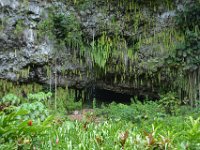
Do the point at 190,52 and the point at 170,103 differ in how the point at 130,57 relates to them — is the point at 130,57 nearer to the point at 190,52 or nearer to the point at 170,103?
the point at 190,52

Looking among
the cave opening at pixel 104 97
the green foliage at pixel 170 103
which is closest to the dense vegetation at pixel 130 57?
the green foliage at pixel 170 103

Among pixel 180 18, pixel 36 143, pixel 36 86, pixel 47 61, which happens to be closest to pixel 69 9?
pixel 47 61

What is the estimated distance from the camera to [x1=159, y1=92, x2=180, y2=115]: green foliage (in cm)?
1200

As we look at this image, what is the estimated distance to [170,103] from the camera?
40.1ft

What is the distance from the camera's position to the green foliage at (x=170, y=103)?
12000mm

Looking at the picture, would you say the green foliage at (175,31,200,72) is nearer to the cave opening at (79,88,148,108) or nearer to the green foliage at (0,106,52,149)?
the cave opening at (79,88,148,108)

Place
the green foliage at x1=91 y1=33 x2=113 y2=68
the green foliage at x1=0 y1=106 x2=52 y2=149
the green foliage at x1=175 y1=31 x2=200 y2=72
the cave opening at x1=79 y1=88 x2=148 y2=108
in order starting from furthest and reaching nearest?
the cave opening at x1=79 y1=88 x2=148 y2=108 → the green foliage at x1=91 y1=33 x2=113 y2=68 → the green foliage at x1=175 y1=31 x2=200 y2=72 → the green foliage at x1=0 y1=106 x2=52 y2=149

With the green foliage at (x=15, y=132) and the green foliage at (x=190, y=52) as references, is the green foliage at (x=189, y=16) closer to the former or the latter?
the green foliage at (x=190, y=52)

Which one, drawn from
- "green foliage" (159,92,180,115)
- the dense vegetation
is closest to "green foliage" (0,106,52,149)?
the dense vegetation

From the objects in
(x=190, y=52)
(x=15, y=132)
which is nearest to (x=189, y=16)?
(x=190, y=52)

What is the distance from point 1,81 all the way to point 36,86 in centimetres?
124

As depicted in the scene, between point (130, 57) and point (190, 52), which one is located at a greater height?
point (190, 52)

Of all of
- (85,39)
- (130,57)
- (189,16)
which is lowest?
(130,57)

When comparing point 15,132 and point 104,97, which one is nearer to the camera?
point 15,132
